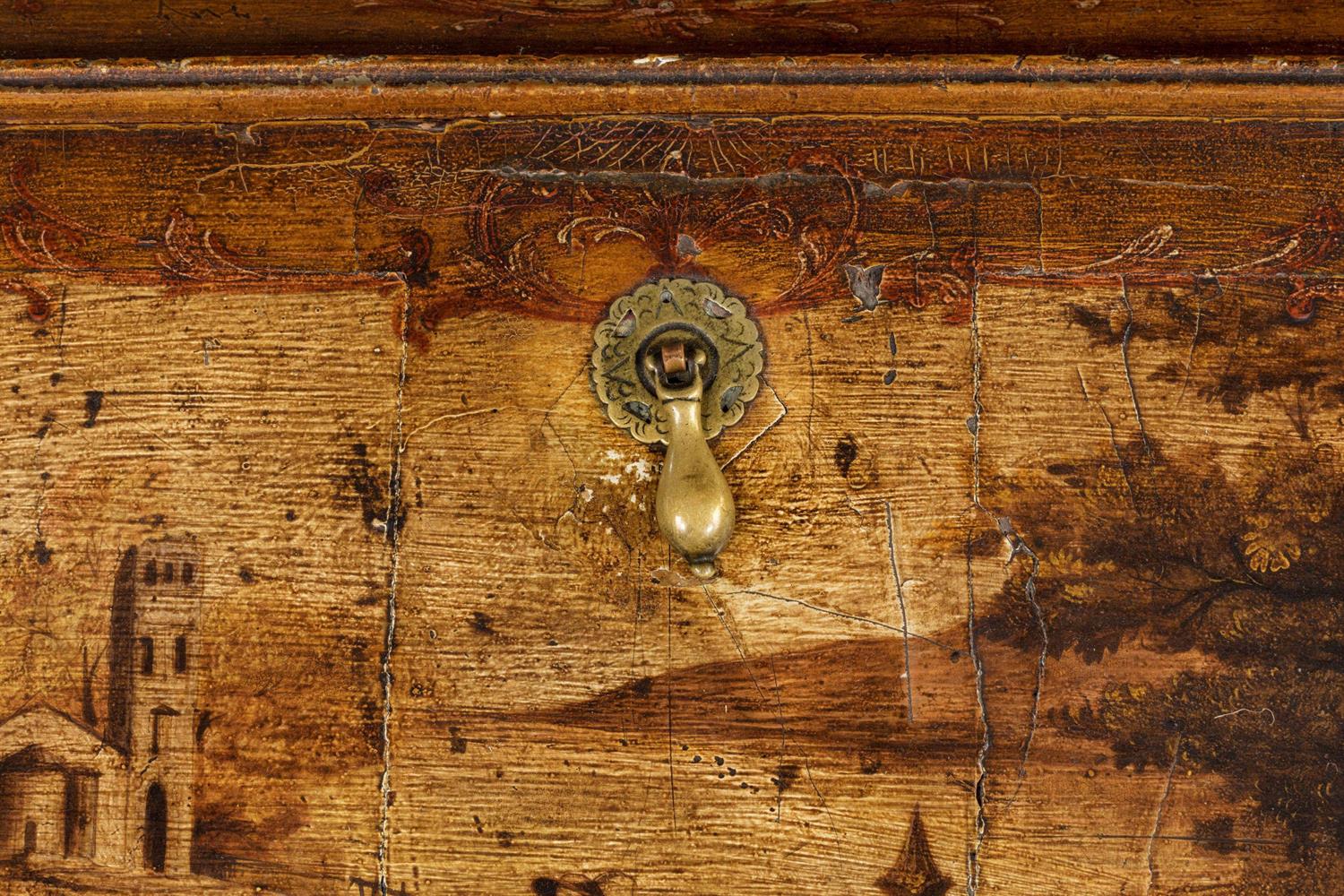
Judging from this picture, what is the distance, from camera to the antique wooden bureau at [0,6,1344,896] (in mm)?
849

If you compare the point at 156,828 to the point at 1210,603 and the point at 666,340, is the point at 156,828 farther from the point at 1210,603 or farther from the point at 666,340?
the point at 1210,603

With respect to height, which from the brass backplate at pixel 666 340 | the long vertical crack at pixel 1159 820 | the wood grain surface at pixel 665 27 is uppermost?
the wood grain surface at pixel 665 27

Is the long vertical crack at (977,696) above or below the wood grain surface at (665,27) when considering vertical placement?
below

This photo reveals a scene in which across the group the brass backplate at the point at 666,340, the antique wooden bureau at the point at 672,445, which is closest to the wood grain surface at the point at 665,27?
the antique wooden bureau at the point at 672,445

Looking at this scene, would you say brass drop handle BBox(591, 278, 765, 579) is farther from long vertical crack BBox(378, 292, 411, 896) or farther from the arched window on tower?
the arched window on tower

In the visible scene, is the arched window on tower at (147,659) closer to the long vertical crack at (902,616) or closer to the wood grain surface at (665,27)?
the wood grain surface at (665,27)

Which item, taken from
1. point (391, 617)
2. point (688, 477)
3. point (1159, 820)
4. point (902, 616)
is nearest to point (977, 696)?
point (902, 616)

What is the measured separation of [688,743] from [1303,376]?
0.78 meters

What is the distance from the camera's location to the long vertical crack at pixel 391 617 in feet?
2.80

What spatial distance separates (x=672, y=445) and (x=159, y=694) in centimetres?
62

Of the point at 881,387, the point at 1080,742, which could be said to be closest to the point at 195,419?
the point at 881,387

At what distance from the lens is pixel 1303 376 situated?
87cm

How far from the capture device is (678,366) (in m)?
0.79

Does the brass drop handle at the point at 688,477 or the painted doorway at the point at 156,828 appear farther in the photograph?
the painted doorway at the point at 156,828
